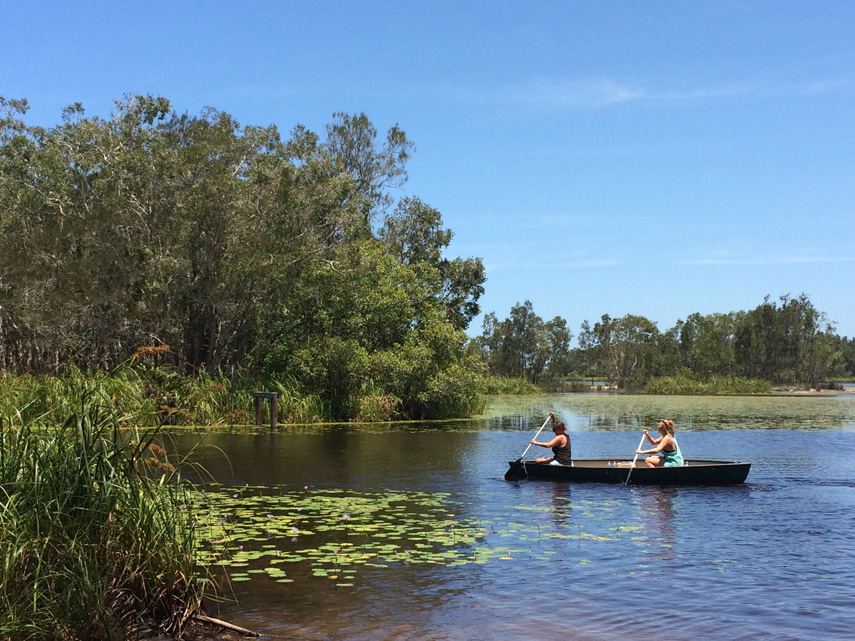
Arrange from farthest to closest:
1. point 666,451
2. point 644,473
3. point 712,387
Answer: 1. point 712,387
2. point 666,451
3. point 644,473

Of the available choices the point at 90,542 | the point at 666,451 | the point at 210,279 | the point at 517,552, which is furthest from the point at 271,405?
the point at 90,542

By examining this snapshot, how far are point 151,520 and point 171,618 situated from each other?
0.92 metres

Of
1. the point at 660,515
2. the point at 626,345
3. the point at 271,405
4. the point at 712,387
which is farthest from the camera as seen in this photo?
the point at 626,345

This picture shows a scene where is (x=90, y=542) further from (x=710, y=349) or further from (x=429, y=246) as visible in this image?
(x=710, y=349)

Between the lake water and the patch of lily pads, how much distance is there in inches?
1.8

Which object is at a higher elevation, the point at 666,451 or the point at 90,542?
the point at 90,542

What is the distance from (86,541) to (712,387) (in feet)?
312

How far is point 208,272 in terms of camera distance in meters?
33.6

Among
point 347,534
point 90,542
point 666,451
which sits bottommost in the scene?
point 347,534

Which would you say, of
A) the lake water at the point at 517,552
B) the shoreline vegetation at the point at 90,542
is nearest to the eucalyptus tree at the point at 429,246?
the lake water at the point at 517,552

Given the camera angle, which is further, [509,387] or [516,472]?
[509,387]

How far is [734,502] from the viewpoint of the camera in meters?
16.9

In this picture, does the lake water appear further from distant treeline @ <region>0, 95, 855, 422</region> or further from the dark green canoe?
distant treeline @ <region>0, 95, 855, 422</region>

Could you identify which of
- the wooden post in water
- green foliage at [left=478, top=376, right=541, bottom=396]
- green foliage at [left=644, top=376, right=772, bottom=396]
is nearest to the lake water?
the wooden post in water
